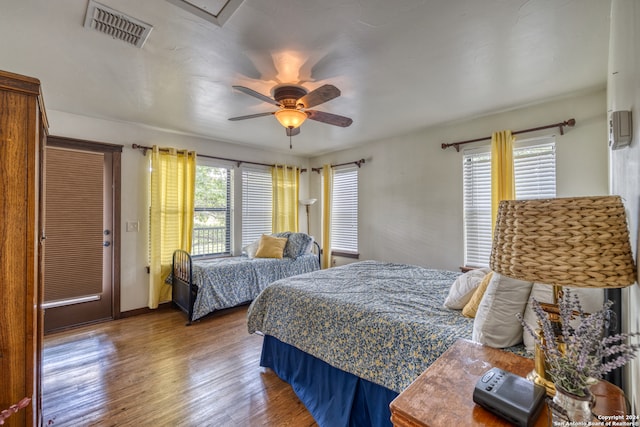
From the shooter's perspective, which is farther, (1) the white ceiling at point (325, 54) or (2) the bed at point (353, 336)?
(1) the white ceiling at point (325, 54)

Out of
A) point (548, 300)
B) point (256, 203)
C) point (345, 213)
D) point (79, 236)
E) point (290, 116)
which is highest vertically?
point (290, 116)

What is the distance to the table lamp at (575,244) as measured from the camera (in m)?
0.65

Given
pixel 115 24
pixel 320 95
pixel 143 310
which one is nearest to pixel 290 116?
pixel 320 95

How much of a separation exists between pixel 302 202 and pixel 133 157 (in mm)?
2756

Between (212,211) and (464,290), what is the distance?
3.89 meters

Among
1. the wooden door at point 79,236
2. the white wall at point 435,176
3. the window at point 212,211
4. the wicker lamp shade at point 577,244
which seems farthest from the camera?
the window at point 212,211

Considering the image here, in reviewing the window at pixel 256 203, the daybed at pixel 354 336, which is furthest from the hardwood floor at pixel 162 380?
the window at pixel 256 203

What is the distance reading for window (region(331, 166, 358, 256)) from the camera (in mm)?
5023

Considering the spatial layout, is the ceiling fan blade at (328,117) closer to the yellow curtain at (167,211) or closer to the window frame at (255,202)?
the yellow curtain at (167,211)

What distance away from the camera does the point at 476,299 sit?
167 cm

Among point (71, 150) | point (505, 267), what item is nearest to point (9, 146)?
point (505, 267)

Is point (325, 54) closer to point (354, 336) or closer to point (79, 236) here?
point (354, 336)

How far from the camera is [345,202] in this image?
517cm

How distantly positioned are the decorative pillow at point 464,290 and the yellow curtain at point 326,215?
11.3ft
